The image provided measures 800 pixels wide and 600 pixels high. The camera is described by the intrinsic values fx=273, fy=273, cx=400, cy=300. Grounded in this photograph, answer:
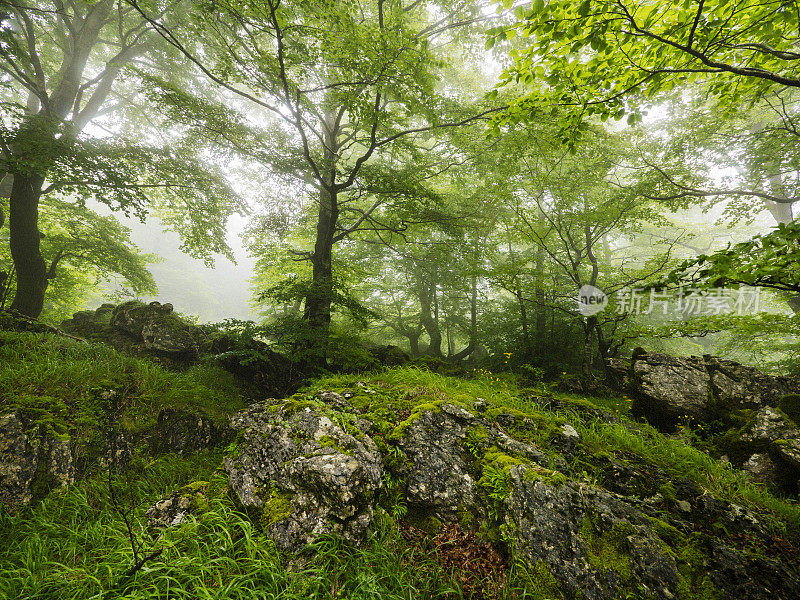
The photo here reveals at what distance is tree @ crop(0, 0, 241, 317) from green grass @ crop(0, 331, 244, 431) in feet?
12.0

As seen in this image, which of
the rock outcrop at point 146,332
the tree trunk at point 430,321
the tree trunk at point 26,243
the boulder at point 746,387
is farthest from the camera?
the tree trunk at point 430,321

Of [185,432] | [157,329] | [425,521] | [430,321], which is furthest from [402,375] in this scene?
[430,321]

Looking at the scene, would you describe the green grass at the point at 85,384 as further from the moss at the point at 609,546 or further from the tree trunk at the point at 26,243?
the moss at the point at 609,546

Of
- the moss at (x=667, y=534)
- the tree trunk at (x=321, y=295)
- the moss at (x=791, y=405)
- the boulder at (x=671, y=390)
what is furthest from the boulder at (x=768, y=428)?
the tree trunk at (x=321, y=295)

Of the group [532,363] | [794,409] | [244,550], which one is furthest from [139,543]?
[794,409]

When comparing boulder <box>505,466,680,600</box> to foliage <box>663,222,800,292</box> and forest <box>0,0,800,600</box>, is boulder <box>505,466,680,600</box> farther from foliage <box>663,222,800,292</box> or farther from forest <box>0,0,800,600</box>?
foliage <box>663,222,800,292</box>

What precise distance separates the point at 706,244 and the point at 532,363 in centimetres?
2156

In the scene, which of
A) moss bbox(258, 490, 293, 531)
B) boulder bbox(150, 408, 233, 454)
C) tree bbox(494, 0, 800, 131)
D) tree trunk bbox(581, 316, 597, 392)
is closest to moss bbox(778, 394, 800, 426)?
tree trunk bbox(581, 316, 597, 392)

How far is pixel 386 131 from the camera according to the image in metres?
6.39

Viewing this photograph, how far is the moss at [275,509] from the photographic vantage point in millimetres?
2896

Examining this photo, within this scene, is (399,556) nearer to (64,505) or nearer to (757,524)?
(757,524)

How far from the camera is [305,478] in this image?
3.06 meters

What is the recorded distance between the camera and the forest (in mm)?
2627

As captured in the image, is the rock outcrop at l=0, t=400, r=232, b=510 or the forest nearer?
the forest
